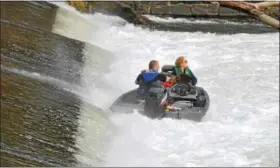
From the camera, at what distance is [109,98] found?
377 inches

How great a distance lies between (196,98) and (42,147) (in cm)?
314

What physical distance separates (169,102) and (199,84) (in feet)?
8.58

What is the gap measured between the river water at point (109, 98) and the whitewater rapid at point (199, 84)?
0.02 m

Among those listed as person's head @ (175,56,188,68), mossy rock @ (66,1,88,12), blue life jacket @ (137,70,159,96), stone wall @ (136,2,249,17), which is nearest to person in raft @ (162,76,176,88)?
person's head @ (175,56,188,68)

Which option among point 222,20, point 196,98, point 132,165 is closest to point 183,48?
point 222,20

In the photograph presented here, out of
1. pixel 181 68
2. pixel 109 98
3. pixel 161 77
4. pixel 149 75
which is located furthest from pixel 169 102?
pixel 109 98

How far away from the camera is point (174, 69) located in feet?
29.2

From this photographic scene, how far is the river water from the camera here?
6441mm

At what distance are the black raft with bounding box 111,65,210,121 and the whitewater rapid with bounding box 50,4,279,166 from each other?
0.44 ft

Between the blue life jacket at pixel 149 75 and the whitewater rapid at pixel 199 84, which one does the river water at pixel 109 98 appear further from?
the blue life jacket at pixel 149 75

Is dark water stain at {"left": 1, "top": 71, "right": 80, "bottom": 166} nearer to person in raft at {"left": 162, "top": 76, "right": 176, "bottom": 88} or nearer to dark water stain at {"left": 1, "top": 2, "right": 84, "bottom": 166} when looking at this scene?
dark water stain at {"left": 1, "top": 2, "right": 84, "bottom": 166}

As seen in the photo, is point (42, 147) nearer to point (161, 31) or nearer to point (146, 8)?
point (161, 31)

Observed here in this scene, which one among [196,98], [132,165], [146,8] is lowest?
[132,165]

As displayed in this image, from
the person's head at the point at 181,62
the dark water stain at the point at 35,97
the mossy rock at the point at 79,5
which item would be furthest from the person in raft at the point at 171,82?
the mossy rock at the point at 79,5
